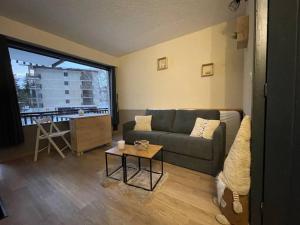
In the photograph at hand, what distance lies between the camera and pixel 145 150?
1.87 metres

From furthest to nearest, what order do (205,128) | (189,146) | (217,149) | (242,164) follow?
(205,128)
(189,146)
(217,149)
(242,164)

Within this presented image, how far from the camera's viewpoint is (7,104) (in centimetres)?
244

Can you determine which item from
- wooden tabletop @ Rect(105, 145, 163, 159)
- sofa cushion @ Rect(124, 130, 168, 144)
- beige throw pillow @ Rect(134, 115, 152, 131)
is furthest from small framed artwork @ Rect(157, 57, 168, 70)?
wooden tabletop @ Rect(105, 145, 163, 159)

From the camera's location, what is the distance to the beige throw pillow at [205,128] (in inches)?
87.7

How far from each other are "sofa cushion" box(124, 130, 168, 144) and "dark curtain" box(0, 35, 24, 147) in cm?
192

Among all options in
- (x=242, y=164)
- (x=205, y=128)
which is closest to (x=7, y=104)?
(x=205, y=128)

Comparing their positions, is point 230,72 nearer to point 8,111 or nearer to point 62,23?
point 62,23

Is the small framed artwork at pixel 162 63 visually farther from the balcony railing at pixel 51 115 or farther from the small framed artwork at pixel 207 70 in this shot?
the balcony railing at pixel 51 115

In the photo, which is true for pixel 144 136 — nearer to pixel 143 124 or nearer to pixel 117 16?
pixel 143 124

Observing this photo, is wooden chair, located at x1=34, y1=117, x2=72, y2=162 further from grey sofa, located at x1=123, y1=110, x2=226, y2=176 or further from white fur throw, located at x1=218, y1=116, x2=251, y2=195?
white fur throw, located at x1=218, y1=116, x2=251, y2=195

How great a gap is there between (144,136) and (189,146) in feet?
2.80

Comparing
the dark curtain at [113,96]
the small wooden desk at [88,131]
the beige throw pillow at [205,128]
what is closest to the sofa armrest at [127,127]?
the small wooden desk at [88,131]

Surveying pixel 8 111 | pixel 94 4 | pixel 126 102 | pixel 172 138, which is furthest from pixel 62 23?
pixel 172 138

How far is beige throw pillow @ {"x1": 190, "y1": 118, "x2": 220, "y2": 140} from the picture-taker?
2.23 m
